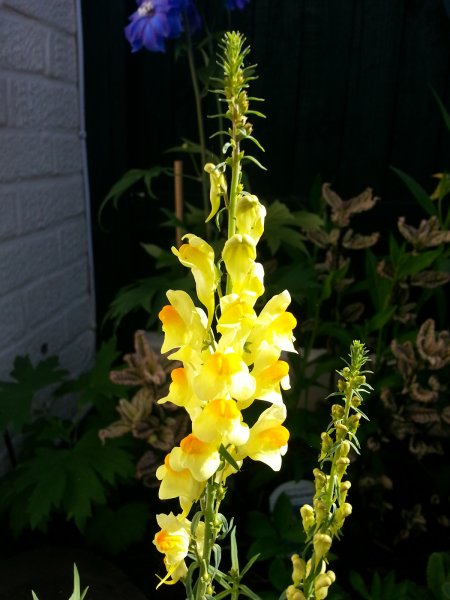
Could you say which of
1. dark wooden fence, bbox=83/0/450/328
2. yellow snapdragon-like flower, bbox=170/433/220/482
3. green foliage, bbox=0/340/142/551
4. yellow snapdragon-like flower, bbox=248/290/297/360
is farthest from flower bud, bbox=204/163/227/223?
dark wooden fence, bbox=83/0/450/328

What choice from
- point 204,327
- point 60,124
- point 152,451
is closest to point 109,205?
point 60,124

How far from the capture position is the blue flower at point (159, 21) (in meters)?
1.39

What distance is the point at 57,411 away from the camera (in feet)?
6.54

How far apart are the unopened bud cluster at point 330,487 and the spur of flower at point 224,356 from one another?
57 mm

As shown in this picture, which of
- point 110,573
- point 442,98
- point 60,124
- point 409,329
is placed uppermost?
point 442,98

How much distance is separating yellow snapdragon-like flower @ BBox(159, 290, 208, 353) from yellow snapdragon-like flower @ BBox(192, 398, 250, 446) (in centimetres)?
8

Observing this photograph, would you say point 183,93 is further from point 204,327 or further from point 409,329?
point 204,327

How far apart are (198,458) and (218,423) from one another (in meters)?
0.05

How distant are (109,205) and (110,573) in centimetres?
131

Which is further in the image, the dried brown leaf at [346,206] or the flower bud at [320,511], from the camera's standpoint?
the dried brown leaf at [346,206]

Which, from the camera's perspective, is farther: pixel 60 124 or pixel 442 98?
pixel 442 98

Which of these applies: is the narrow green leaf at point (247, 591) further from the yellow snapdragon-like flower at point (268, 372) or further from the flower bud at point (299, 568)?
the yellow snapdragon-like flower at point (268, 372)

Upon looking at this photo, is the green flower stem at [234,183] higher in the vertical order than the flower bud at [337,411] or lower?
higher

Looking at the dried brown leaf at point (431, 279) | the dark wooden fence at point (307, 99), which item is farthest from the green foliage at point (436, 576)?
the dark wooden fence at point (307, 99)
